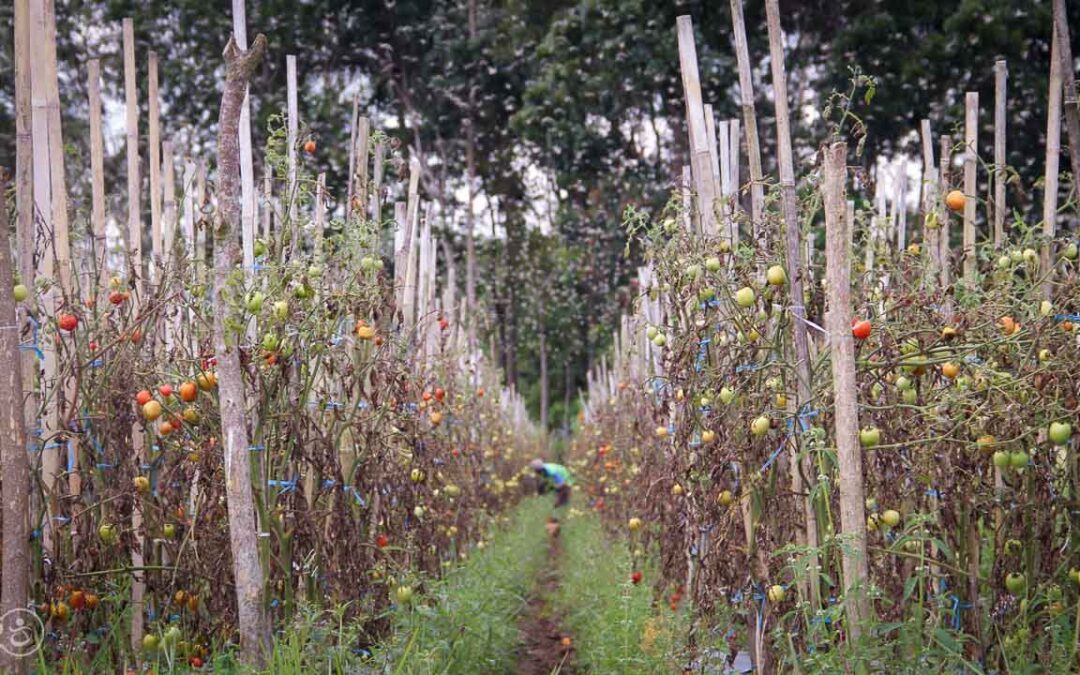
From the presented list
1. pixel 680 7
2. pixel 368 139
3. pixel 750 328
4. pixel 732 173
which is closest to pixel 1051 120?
pixel 732 173

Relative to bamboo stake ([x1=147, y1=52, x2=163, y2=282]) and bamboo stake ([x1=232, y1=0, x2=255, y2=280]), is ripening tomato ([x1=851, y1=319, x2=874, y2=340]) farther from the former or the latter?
bamboo stake ([x1=147, y1=52, x2=163, y2=282])

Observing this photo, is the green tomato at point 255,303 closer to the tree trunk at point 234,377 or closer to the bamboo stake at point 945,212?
the tree trunk at point 234,377

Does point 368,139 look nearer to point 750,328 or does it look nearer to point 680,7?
point 750,328

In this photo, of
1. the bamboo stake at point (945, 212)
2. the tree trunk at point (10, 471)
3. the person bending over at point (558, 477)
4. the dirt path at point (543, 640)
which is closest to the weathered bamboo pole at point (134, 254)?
the tree trunk at point (10, 471)

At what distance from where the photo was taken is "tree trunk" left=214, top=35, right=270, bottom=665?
2594 millimetres

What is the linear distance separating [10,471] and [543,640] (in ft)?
11.6

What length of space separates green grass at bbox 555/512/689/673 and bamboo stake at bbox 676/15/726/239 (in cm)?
160

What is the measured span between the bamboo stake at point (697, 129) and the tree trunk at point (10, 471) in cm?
196

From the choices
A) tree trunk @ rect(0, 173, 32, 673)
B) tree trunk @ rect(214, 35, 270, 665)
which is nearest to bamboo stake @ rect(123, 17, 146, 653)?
tree trunk @ rect(214, 35, 270, 665)

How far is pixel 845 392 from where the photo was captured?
233 centimetres

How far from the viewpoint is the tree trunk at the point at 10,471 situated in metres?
2.30

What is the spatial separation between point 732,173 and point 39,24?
2.42 metres

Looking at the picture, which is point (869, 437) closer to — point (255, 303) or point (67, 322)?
point (255, 303)
